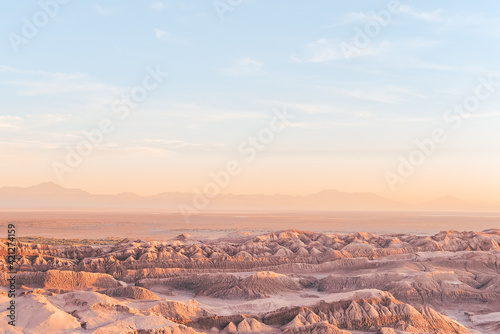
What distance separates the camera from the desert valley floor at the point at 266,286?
2600cm

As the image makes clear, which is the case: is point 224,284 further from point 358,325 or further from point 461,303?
point 461,303

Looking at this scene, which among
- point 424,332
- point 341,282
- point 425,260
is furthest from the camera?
point 425,260

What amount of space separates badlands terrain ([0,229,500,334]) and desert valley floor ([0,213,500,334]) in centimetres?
8

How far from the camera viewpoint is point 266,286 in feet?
120

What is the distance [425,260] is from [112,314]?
3053 centimetres

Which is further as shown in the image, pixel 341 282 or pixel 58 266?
pixel 58 266

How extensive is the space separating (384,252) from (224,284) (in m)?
20.4

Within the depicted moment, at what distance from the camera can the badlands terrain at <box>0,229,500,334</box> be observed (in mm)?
26000

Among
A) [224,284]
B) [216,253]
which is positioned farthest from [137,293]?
[216,253]

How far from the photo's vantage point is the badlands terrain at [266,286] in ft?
85.3

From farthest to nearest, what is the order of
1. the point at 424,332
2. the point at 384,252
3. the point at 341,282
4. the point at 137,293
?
the point at 384,252, the point at 341,282, the point at 137,293, the point at 424,332

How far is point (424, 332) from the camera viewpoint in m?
26.9

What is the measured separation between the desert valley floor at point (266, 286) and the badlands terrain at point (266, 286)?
8 centimetres

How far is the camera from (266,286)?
36.7 meters
